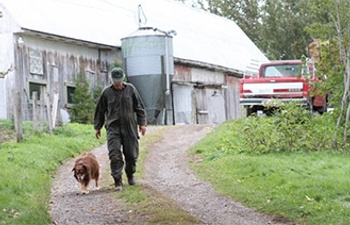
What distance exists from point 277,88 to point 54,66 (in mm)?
9622

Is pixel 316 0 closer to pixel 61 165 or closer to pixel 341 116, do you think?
pixel 341 116

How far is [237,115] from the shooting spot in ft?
139

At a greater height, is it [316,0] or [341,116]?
[316,0]

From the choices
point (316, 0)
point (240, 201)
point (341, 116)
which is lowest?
point (240, 201)

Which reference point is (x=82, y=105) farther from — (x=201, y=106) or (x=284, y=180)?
(x=284, y=180)

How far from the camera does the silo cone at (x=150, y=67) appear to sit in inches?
1334

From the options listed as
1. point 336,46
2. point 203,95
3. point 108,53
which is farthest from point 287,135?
point 203,95

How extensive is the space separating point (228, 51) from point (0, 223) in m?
35.8

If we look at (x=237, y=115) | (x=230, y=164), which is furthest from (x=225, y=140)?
(x=237, y=115)

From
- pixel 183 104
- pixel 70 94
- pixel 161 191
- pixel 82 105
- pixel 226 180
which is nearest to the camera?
pixel 161 191

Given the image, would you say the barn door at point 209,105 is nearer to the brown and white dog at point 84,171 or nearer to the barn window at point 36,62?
the barn window at point 36,62

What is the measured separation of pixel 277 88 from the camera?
25.4 metres

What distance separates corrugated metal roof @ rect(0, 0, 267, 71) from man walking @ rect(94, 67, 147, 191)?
15588mm

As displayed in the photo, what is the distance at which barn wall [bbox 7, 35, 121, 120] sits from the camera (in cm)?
2830
